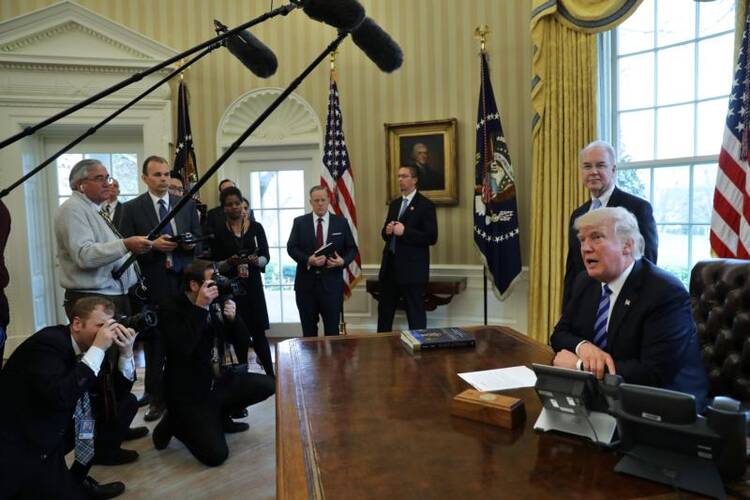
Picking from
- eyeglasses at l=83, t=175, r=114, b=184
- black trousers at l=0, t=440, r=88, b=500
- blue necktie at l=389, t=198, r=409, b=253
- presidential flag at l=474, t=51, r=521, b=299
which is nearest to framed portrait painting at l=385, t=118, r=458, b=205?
presidential flag at l=474, t=51, r=521, b=299

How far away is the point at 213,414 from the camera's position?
8.52 ft

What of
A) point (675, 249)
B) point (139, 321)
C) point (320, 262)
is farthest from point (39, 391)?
point (675, 249)

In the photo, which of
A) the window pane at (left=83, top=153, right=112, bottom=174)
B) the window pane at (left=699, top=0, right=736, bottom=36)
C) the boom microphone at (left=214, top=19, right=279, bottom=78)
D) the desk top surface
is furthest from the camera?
the window pane at (left=83, top=153, right=112, bottom=174)

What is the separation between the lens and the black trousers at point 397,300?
397cm

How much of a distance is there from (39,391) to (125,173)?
12.2 feet

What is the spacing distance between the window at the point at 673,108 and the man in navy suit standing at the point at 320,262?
2.15m

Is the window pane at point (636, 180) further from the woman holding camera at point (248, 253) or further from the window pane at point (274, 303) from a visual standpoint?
the window pane at point (274, 303)

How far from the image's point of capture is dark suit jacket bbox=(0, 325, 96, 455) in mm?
1788

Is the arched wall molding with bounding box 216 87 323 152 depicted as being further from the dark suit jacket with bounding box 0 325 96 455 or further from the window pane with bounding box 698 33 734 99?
the dark suit jacket with bounding box 0 325 96 455

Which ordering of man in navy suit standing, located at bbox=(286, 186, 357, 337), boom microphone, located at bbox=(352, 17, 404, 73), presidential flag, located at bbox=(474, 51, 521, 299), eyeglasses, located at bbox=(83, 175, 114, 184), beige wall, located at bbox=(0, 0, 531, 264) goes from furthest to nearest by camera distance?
beige wall, located at bbox=(0, 0, 531, 264)
presidential flag, located at bbox=(474, 51, 521, 299)
man in navy suit standing, located at bbox=(286, 186, 357, 337)
eyeglasses, located at bbox=(83, 175, 114, 184)
boom microphone, located at bbox=(352, 17, 404, 73)

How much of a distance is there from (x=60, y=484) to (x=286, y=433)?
3.75 feet

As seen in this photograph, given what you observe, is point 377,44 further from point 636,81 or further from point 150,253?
point 636,81

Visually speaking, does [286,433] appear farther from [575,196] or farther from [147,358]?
[575,196]

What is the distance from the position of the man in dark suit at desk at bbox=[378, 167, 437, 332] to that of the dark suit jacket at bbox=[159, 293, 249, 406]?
1.60 metres
